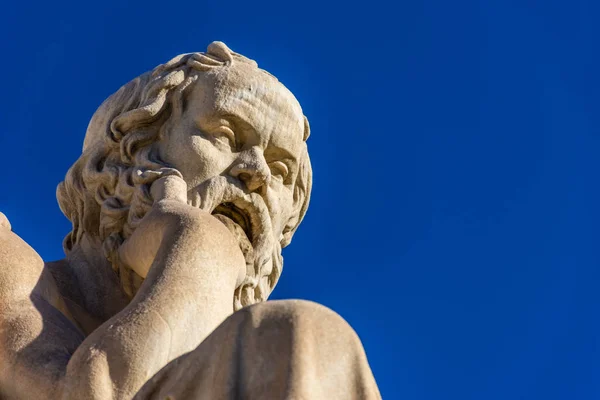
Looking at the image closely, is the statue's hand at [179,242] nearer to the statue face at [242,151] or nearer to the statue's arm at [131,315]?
the statue's arm at [131,315]

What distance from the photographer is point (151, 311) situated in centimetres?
783

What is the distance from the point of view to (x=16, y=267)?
8.65m

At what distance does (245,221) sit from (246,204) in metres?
0.16

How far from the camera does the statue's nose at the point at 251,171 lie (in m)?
9.98

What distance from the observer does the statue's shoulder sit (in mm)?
8523

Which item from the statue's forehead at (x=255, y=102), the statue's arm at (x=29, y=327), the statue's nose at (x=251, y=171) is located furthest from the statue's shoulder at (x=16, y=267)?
the statue's forehead at (x=255, y=102)

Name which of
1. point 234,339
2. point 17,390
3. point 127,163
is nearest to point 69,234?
point 127,163

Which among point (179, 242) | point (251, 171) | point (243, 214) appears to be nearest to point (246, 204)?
point (243, 214)

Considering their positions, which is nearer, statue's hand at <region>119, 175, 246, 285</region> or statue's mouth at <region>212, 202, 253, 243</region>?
statue's hand at <region>119, 175, 246, 285</region>

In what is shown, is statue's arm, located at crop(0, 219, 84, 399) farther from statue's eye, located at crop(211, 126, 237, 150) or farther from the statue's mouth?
statue's eye, located at crop(211, 126, 237, 150)

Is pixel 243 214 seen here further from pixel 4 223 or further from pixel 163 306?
pixel 163 306

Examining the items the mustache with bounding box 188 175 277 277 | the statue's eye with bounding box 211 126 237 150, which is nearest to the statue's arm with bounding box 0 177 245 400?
the mustache with bounding box 188 175 277 277

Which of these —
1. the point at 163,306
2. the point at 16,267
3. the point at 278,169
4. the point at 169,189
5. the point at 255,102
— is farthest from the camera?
the point at 278,169

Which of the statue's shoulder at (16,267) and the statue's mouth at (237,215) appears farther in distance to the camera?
the statue's mouth at (237,215)
